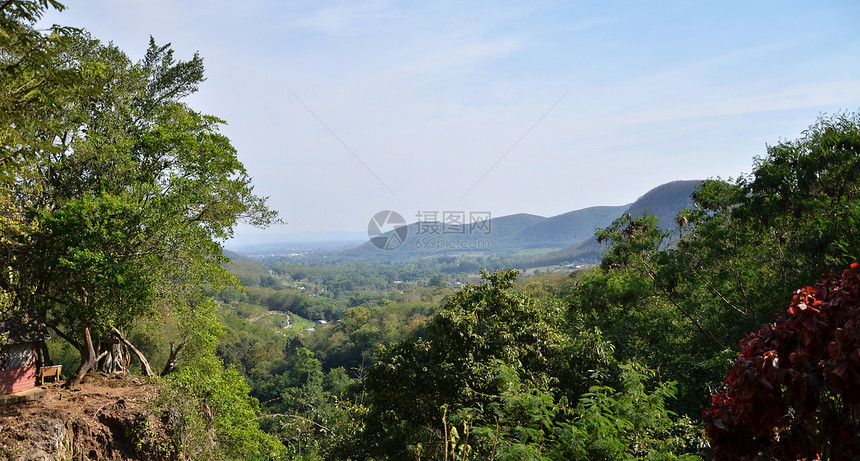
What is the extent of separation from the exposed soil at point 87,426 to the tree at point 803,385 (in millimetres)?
9721

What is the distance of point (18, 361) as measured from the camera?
32.3 ft

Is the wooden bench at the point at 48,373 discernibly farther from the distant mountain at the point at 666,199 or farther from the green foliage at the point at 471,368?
the distant mountain at the point at 666,199

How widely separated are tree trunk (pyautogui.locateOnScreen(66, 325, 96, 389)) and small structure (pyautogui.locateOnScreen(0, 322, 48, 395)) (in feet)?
2.49

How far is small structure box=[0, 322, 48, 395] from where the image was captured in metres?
9.44

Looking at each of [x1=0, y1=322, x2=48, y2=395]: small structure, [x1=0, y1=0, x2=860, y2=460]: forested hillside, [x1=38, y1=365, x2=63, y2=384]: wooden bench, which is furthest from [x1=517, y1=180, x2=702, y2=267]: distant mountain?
[x1=0, y1=322, x2=48, y2=395]: small structure

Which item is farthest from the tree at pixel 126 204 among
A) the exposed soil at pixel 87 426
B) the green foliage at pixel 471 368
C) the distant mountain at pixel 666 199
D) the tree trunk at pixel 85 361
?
the distant mountain at pixel 666 199

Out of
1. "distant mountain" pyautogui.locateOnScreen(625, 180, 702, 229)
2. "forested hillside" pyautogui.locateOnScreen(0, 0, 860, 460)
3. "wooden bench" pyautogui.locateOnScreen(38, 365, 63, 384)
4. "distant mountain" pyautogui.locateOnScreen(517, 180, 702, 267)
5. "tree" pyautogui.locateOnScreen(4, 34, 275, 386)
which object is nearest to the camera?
"forested hillside" pyautogui.locateOnScreen(0, 0, 860, 460)

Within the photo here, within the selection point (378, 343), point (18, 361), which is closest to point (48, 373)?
point (18, 361)

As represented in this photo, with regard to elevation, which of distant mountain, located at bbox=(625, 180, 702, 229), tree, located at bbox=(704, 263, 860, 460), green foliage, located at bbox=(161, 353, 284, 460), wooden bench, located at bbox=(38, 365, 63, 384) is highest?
distant mountain, located at bbox=(625, 180, 702, 229)

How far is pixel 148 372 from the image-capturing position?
11711 millimetres

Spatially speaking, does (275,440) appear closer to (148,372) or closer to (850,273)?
(148,372)

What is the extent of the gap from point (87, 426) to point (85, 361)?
2.40 m

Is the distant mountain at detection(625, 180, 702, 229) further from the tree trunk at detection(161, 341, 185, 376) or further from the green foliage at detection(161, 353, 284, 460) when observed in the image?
the tree trunk at detection(161, 341, 185, 376)

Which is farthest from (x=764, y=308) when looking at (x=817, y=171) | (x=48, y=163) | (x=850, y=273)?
(x=48, y=163)
